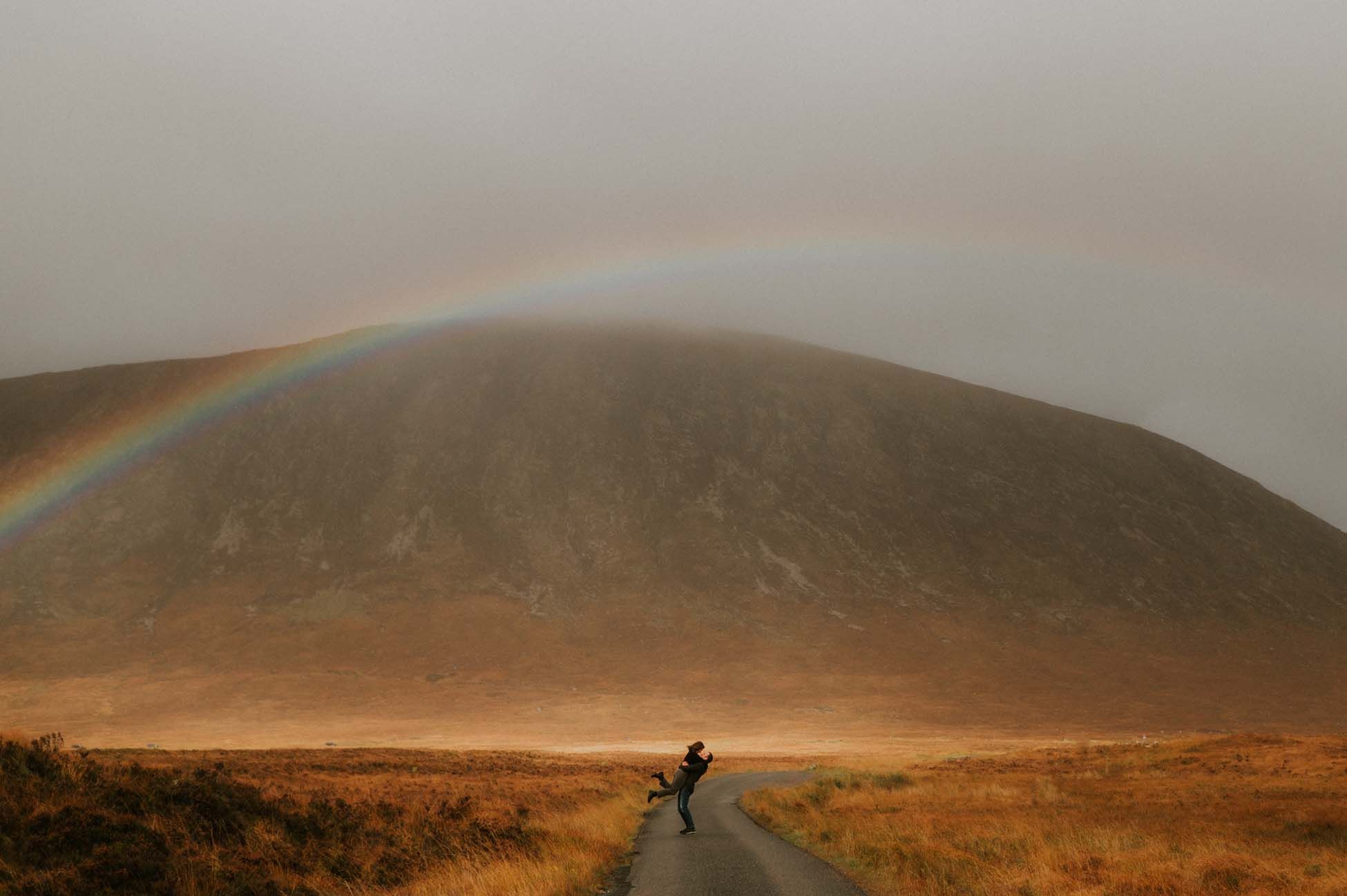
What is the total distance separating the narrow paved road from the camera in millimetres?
12328

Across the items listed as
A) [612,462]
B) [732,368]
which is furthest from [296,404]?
[732,368]

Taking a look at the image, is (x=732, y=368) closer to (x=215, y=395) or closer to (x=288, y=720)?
(x=215, y=395)

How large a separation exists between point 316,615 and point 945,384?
414 ft

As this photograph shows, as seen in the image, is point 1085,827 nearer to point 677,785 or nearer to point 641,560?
point 677,785

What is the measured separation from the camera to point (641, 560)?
134125mm

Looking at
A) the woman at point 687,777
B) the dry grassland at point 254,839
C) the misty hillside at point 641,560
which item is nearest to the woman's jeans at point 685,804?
the woman at point 687,777

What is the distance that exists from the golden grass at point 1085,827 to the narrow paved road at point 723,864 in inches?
25.2

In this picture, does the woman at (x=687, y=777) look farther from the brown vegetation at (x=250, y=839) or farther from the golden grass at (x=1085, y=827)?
the golden grass at (x=1085, y=827)

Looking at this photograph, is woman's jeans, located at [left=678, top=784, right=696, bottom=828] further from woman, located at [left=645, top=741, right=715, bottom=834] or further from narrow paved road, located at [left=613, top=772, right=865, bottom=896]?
narrow paved road, located at [left=613, top=772, right=865, bottom=896]

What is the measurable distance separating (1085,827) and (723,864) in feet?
28.7

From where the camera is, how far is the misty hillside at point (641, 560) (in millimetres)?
105000

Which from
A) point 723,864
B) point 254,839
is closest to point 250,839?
point 254,839

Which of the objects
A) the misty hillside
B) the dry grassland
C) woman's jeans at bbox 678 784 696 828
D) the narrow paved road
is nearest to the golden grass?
the narrow paved road

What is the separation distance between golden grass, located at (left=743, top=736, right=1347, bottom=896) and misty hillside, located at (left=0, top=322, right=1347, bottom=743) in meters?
61.4
